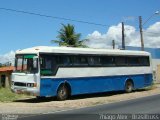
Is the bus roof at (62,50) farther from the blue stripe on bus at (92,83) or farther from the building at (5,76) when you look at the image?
the building at (5,76)

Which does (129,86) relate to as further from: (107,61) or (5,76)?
(5,76)

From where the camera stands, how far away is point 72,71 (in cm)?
2417

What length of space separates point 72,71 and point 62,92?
1433 mm

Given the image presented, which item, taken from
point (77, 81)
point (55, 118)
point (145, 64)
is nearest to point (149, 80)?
point (145, 64)

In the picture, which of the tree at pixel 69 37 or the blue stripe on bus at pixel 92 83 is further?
the tree at pixel 69 37

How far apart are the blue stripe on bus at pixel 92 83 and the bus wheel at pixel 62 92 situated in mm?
298

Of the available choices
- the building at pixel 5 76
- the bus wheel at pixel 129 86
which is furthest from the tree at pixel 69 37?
the bus wheel at pixel 129 86

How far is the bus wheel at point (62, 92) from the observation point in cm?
2338

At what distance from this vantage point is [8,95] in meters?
25.9

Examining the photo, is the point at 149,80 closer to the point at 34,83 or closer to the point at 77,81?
the point at 77,81

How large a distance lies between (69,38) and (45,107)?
2953 centimetres

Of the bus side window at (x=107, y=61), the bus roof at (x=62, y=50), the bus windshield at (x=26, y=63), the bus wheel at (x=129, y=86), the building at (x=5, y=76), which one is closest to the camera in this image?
the bus windshield at (x=26, y=63)

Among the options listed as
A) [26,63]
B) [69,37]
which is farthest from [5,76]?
[26,63]

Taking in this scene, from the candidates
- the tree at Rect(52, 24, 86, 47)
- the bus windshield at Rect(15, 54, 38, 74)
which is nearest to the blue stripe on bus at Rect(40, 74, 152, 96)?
the bus windshield at Rect(15, 54, 38, 74)
